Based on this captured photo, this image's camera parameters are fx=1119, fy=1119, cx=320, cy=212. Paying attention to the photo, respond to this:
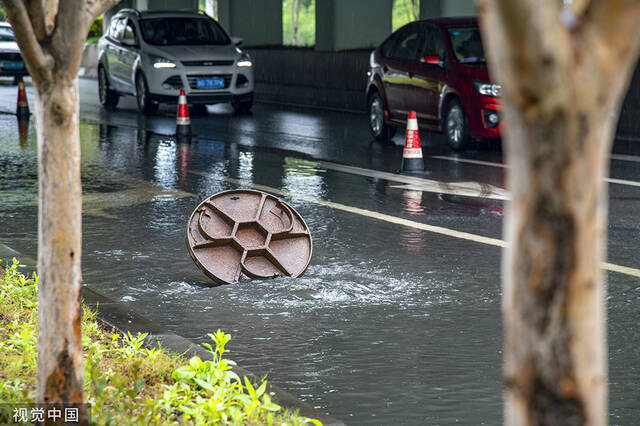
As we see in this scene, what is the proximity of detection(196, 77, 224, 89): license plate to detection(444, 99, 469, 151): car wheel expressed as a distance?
249 inches

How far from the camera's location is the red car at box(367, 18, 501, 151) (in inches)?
567

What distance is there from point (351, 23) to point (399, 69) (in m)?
10.3

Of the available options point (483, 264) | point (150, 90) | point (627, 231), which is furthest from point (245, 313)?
point (150, 90)

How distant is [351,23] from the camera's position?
25.9 meters

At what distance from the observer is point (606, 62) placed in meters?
2.28

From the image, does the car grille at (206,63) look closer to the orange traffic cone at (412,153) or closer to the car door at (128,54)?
the car door at (128,54)

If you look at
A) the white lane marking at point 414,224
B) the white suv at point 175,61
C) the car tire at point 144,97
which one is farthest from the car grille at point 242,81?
the white lane marking at point 414,224

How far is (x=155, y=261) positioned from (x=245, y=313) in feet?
5.65

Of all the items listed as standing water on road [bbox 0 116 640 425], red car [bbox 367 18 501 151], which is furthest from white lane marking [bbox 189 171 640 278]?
red car [bbox 367 18 501 151]

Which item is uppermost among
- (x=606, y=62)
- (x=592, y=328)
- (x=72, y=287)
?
(x=606, y=62)

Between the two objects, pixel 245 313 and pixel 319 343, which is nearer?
pixel 319 343

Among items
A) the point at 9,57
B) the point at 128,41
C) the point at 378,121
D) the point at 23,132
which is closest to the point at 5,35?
the point at 9,57

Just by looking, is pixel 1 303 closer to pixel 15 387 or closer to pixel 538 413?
pixel 15 387

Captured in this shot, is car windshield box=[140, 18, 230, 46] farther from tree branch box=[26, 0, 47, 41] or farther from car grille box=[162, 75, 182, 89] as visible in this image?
tree branch box=[26, 0, 47, 41]
